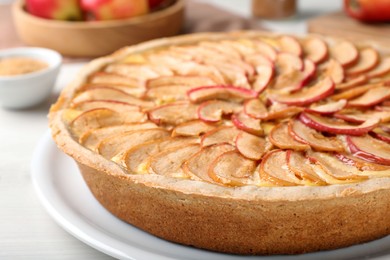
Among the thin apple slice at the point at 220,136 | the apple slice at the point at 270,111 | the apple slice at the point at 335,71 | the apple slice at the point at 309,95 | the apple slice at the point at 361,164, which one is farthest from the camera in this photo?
the apple slice at the point at 335,71

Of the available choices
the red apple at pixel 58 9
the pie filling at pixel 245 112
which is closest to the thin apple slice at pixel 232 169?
the pie filling at pixel 245 112

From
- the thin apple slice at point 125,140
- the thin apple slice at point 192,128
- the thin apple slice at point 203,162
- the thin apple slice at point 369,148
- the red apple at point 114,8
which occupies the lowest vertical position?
the red apple at point 114,8

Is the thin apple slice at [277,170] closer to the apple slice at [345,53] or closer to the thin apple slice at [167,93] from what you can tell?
the thin apple slice at [167,93]

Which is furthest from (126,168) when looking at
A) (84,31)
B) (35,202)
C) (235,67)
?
(84,31)

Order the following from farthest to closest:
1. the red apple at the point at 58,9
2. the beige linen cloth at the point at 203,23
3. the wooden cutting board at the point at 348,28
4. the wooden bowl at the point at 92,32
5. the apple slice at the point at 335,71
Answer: the beige linen cloth at the point at 203,23
the wooden cutting board at the point at 348,28
the red apple at the point at 58,9
the wooden bowl at the point at 92,32
the apple slice at the point at 335,71

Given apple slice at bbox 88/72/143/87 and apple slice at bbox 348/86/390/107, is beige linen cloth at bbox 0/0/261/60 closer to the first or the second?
apple slice at bbox 88/72/143/87

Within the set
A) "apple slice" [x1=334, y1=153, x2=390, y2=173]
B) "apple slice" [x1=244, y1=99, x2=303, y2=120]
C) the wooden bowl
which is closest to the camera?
"apple slice" [x1=334, y1=153, x2=390, y2=173]

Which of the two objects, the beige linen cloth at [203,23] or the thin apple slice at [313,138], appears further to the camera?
the beige linen cloth at [203,23]

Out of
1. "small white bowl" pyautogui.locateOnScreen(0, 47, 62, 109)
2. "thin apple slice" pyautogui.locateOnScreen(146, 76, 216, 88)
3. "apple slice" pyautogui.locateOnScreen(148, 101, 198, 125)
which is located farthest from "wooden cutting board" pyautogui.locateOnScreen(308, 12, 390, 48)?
"apple slice" pyautogui.locateOnScreen(148, 101, 198, 125)
